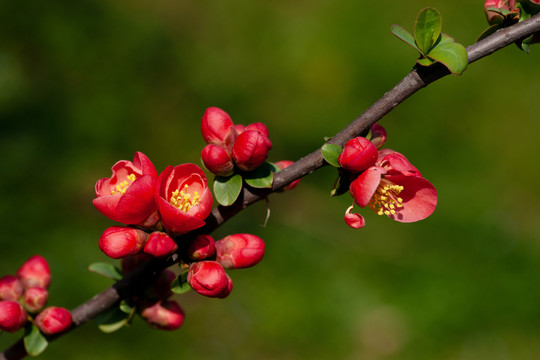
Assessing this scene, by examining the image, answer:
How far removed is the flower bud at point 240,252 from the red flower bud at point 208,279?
0.15ft

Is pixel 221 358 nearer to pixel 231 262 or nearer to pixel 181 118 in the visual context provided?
pixel 181 118

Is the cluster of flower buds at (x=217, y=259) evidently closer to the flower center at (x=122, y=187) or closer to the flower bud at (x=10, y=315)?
the flower center at (x=122, y=187)

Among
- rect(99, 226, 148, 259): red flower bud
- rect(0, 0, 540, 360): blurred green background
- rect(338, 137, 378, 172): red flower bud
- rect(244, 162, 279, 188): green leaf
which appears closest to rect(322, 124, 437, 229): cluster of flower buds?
rect(338, 137, 378, 172): red flower bud

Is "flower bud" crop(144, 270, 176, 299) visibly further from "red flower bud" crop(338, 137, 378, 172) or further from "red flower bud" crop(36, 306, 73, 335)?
"red flower bud" crop(338, 137, 378, 172)

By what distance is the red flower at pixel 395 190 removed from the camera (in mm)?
836

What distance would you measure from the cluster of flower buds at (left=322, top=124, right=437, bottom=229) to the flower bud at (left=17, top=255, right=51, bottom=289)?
0.61m

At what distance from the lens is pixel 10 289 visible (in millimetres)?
1020

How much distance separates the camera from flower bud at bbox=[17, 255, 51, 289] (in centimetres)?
108

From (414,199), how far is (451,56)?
0.25 metres

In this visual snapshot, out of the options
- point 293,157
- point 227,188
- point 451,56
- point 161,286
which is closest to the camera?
point 451,56

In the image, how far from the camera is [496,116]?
2.83 meters

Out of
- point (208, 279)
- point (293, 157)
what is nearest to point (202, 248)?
point (208, 279)

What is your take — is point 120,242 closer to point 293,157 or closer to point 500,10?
point 500,10

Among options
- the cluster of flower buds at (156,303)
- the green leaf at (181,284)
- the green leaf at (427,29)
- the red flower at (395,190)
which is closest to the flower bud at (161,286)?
the cluster of flower buds at (156,303)
